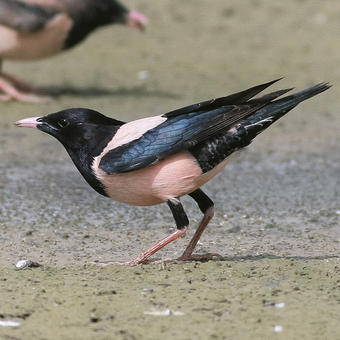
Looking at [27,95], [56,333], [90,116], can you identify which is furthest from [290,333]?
[27,95]

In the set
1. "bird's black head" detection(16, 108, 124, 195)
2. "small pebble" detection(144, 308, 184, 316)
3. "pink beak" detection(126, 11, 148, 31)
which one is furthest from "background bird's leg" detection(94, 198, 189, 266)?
"pink beak" detection(126, 11, 148, 31)

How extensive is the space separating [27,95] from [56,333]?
20.1 ft

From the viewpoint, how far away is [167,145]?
5.19m

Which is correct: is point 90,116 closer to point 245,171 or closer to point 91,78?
point 245,171

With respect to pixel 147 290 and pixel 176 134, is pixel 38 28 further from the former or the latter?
pixel 147 290

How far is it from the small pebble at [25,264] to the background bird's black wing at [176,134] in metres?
0.68

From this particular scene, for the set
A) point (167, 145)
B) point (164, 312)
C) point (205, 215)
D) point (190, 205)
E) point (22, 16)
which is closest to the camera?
point (164, 312)

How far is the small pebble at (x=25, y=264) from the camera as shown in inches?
209

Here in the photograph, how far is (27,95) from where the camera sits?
1010cm

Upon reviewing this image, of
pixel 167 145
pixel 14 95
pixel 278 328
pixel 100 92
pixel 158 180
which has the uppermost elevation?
pixel 14 95

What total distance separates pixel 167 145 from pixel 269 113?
0.58 metres

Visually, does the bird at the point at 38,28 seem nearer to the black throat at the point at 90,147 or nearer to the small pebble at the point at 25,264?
the black throat at the point at 90,147

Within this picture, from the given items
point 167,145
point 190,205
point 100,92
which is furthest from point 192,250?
point 100,92

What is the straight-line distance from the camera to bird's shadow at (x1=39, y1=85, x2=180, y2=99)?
34.1ft
